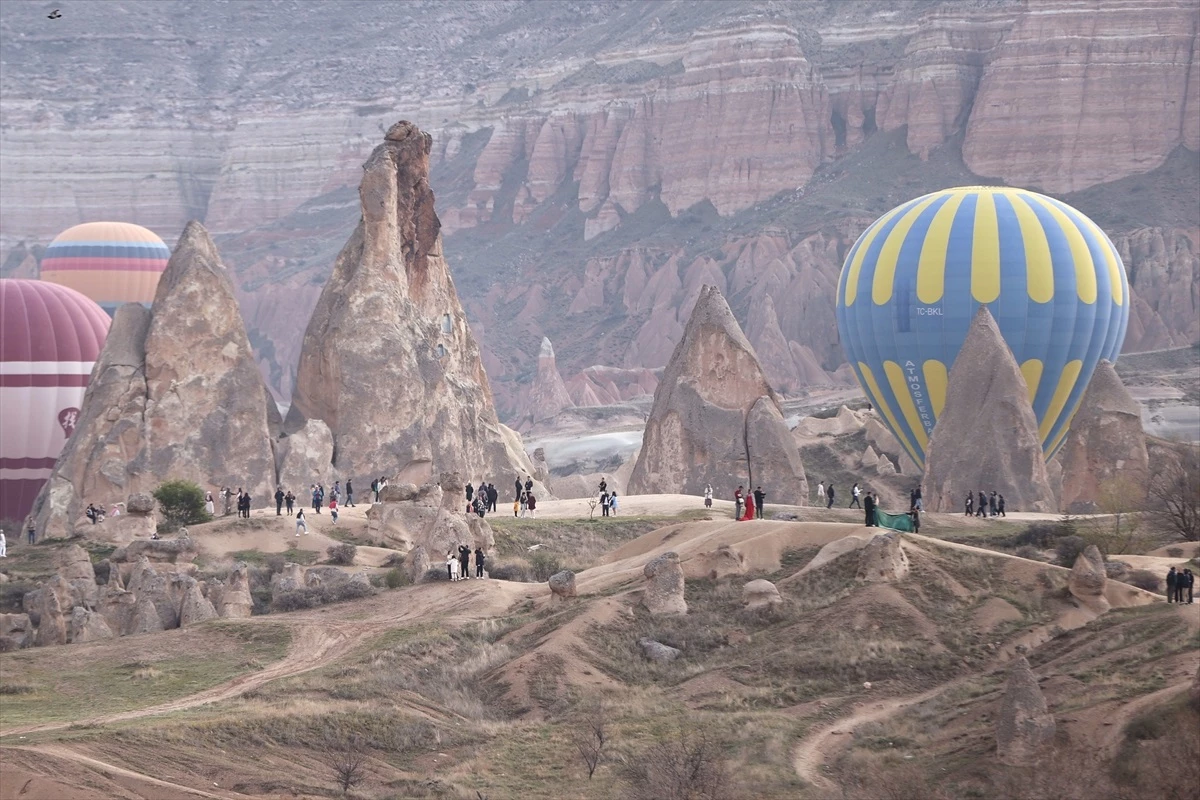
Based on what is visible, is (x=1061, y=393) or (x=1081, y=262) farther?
(x=1061, y=393)

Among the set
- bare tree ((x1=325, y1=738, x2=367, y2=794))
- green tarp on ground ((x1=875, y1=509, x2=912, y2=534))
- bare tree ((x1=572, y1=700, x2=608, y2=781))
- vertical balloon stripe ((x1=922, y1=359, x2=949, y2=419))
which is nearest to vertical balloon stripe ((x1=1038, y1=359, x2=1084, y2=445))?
vertical balloon stripe ((x1=922, y1=359, x2=949, y2=419))

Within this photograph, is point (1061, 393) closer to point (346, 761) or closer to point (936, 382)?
point (936, 382)

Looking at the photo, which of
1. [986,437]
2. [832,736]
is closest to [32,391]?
[986,437]

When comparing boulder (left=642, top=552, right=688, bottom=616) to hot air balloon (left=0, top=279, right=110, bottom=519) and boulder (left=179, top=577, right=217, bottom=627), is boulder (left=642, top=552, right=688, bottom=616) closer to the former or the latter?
boulder (left=179, top=577, right=217, bottom=627)

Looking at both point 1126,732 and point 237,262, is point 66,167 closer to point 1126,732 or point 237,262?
point 237,262

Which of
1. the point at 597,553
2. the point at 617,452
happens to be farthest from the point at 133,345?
the point at 617,452

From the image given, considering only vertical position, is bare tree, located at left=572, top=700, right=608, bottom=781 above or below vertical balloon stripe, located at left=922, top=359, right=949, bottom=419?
below
